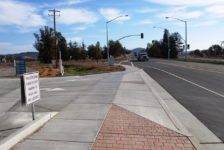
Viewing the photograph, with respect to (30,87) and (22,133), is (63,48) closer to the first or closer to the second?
(30,87)

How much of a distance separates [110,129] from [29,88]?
6.82ft

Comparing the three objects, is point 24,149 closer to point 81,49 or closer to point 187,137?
point 187,137

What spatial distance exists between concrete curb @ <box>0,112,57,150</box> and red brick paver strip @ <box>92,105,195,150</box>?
1448mm

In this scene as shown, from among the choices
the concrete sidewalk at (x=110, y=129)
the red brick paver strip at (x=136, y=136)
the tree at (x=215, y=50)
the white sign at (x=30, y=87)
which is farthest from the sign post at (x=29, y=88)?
the tree at (x=215, y=50)

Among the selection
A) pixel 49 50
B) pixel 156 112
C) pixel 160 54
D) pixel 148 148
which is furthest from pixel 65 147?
pixel 160 54

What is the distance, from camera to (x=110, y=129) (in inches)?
358

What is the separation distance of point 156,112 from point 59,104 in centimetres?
316

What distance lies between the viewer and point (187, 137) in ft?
28.5

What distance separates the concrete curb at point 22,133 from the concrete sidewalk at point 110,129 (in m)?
0.12

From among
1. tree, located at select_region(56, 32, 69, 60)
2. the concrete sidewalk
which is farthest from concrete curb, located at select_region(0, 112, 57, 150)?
tree, located at select_region(56, 32, 69, 60)

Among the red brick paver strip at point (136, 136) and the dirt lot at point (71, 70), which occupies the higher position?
the red brick paver strip at point (136, 136)

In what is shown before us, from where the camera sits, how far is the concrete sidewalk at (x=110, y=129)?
7.84 metres

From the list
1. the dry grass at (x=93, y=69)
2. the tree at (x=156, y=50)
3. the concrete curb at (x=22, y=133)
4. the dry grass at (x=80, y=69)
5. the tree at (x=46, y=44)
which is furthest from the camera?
the tree at (x=156, y=50)

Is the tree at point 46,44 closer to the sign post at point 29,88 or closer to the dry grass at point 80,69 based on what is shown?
the dry grass at point 80,69
